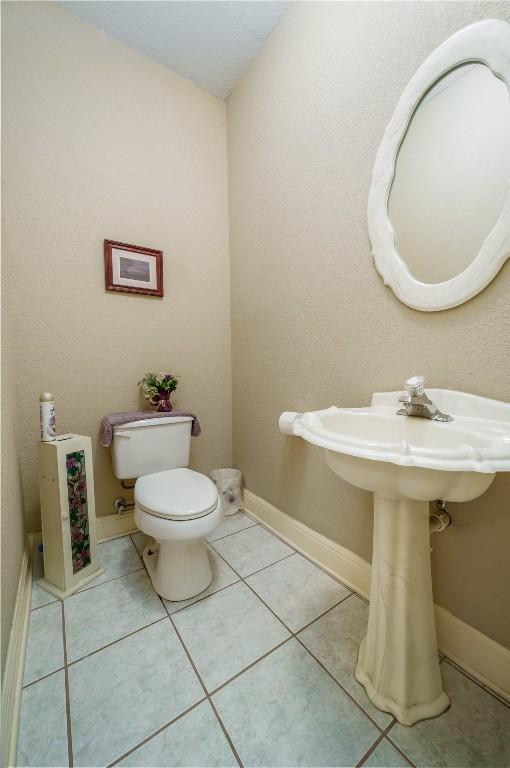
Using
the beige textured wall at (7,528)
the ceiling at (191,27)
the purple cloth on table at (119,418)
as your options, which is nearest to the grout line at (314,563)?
the purple cloth on table at (119,418)

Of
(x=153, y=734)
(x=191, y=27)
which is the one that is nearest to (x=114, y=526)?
(x=153, y=734)

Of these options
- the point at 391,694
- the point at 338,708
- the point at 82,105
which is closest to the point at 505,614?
the point at 391,694

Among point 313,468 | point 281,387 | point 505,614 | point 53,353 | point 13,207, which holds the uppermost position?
point 13,207

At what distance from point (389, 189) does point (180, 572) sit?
1.59 meters

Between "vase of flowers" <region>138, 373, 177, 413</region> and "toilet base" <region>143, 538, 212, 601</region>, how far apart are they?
656mm

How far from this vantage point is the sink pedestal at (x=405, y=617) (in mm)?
737

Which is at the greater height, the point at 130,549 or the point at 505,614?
the point at 505,614

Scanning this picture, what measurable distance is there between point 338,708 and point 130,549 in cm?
107

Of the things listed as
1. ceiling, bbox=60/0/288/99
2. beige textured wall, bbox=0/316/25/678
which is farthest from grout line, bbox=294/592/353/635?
ceiling, bbox=60/0/288/99

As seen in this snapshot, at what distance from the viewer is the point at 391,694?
0.77 m

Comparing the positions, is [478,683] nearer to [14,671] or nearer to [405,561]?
[405,561]

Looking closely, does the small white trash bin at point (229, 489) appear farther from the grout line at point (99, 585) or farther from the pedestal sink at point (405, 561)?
the pedestal sink at point (405, 561)

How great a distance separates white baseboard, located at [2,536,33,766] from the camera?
661mm

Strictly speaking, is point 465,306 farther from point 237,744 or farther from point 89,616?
point 89,616
